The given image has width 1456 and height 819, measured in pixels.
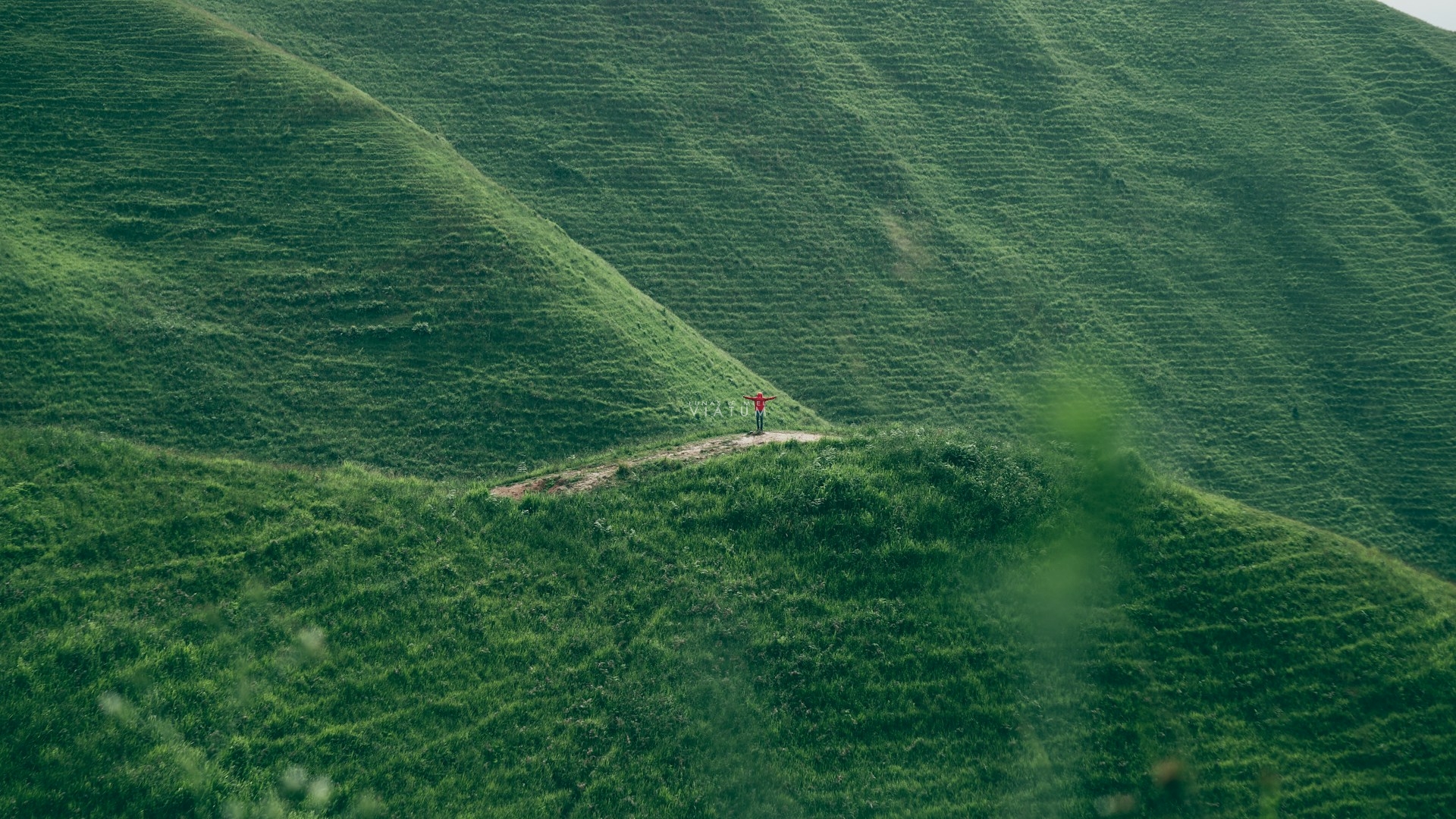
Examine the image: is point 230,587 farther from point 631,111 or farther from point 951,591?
point 631,111

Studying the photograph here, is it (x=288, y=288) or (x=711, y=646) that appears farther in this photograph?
(x=288, y=288)

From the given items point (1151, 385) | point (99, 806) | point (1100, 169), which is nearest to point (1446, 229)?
point (1100, 169)

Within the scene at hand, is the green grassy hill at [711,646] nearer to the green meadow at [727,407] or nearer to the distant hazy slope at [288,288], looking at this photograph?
the green meadow at [727,407]

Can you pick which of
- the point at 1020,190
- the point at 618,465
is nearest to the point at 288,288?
the point at 618,465

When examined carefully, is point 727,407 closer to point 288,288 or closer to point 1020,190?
point 288,288

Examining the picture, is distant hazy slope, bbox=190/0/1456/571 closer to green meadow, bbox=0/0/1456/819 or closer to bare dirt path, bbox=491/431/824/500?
green meadow, bbox=0/0/1456/819

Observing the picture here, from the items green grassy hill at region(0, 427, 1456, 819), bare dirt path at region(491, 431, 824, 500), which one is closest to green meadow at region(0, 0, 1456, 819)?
green grassy hill at region(0, 427, 1456, 819)

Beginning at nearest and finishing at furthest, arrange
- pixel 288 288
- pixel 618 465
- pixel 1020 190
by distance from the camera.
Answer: pixel 618 465 → pixel 288 288 → pixel 1020 190
